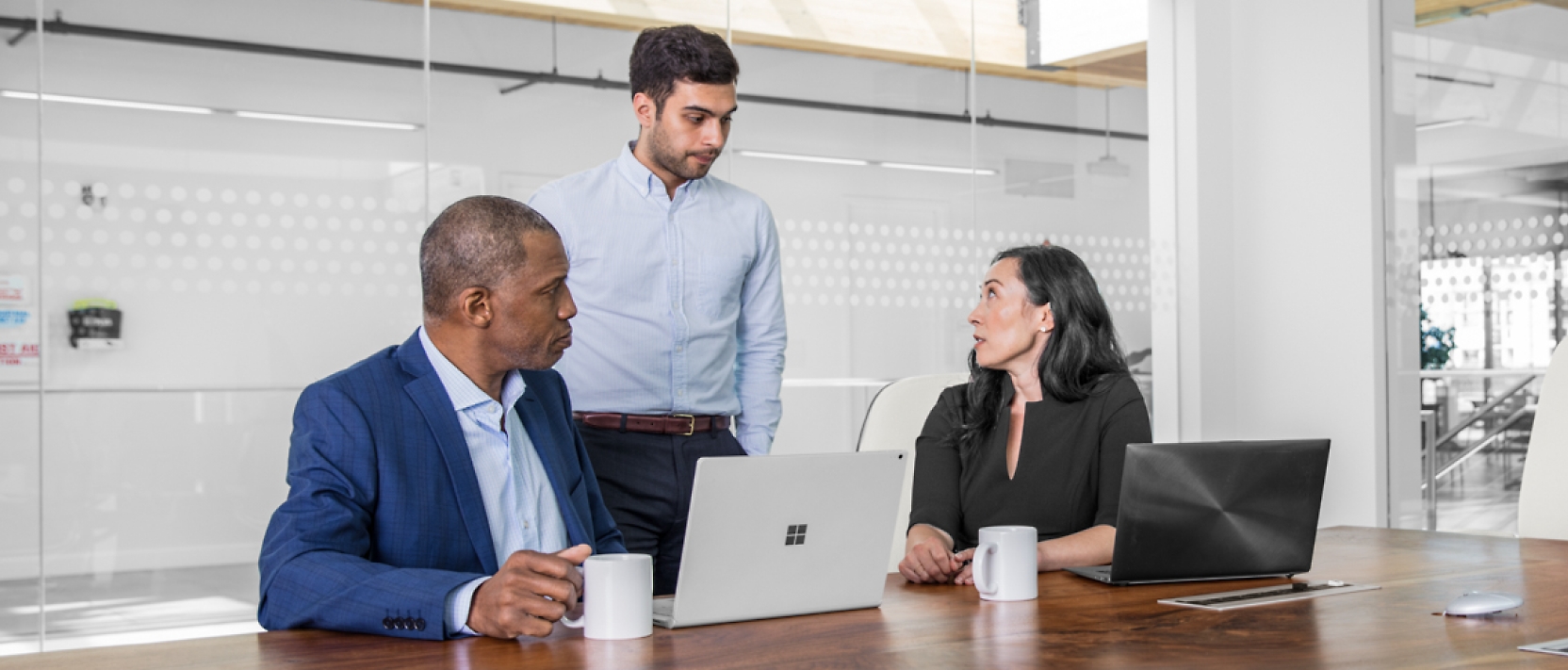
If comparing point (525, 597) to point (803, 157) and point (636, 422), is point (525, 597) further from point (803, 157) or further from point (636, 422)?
point (803, 157)

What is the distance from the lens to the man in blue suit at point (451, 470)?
156cm

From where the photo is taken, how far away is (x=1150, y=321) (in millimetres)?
6043

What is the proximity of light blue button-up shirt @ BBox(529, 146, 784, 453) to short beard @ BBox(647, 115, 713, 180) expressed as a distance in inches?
3.5

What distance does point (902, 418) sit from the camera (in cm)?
272

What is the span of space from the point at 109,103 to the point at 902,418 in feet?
8.87

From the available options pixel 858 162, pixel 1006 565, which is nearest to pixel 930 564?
pixel 1006 565

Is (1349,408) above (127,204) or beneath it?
beneath

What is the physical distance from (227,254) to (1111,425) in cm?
290

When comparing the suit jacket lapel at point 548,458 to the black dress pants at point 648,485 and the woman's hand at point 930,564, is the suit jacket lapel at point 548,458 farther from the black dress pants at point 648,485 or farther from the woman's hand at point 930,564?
the black dress pants at point 648,485

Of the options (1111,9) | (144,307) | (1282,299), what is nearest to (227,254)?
(144,307)

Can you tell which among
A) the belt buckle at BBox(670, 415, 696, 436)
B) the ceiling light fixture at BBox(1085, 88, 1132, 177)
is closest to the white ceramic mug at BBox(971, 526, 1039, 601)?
the belt buckle at BBox(670, 415, 696, 436)

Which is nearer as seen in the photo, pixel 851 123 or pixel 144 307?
pixel 144 307

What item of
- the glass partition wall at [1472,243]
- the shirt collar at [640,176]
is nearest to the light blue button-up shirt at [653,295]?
the shirt collar at [640,176]

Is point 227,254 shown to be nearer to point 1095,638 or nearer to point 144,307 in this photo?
point 144,307
